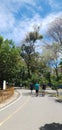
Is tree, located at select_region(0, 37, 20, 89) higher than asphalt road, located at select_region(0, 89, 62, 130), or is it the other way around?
tree, located at select_region(0, 37, 20, 89)

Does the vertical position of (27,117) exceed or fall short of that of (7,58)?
it falls short

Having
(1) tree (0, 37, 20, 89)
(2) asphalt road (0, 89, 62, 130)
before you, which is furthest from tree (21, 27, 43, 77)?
(2) asphalt road (0, 89, 62, 130)

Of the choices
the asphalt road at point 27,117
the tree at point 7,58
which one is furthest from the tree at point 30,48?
the asphalt road at point 27,117

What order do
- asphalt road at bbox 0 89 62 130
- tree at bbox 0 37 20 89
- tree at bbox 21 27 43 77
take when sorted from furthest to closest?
tree at bbox 21 27 43 77 < tree at bbox 0 37 20 89 < asphalt road at bbox 0 89 62 130

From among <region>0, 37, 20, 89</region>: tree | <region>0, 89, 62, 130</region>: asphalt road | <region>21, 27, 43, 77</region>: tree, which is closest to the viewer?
<region>0, 89, 62, 130</region>: asphalt road

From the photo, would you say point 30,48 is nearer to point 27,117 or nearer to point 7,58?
point 7,58

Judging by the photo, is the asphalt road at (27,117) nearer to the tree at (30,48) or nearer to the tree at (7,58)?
the tree at (7,58)

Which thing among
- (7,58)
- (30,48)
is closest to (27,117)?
(7,58)

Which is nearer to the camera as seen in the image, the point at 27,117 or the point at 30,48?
the point at 27,117

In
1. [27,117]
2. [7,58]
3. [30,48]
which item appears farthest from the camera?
[30,48]

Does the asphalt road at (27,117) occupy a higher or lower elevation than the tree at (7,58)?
lower

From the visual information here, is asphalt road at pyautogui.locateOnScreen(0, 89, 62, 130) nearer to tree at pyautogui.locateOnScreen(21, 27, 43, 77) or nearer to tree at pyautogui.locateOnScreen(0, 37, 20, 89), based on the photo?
tree at pyautogui.locateOnScreen(0, 37, 20, 89)

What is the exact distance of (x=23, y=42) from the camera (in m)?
96.0

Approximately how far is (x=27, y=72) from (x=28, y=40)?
9.90 meters
